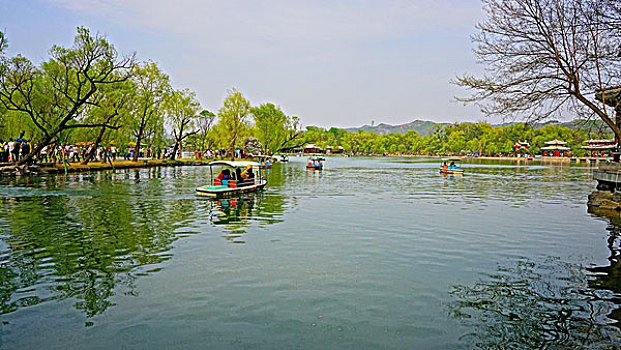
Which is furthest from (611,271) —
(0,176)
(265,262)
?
(0,176)

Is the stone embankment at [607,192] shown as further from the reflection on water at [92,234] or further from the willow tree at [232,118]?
the willow tree at [232,118]

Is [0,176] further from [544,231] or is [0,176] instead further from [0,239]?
[544,231]

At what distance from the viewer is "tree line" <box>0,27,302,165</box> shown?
41.8 metres

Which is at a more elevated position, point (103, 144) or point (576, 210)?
point (103, 144)

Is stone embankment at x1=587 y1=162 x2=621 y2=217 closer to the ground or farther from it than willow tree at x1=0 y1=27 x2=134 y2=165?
closer to the ground

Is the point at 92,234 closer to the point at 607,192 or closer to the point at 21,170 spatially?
the point at 607,192

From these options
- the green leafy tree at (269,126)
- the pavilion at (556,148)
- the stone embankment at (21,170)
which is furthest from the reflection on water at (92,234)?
the pavilion at (556,148)

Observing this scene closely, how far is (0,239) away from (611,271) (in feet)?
61.8

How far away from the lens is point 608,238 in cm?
1577

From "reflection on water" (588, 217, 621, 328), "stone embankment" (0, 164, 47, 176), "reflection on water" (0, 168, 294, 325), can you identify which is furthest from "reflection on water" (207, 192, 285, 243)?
"stone embankment" (0, 164, 47, 176)

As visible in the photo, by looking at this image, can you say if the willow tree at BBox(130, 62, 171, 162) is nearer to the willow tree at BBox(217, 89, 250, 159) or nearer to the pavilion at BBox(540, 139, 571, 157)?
the willow tree at BBox(217, 89, 250, 159)

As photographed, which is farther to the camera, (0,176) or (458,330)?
(0,176)

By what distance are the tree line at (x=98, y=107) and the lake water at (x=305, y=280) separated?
82.2 ft

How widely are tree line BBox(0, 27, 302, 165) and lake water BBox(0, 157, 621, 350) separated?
25.1m
